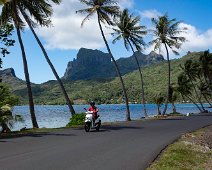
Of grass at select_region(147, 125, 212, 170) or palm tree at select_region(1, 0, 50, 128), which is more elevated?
palm tree at select_region(1, 0, 50, 128)

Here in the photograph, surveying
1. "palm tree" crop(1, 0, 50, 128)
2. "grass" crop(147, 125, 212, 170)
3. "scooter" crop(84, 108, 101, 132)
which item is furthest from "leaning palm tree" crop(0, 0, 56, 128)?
"grass" crop(147, 125, 212, 170)

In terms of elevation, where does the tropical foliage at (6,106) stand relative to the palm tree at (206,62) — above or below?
below

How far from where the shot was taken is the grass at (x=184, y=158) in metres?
11.4

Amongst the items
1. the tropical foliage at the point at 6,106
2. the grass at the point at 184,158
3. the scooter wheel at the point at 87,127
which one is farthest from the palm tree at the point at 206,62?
the grass at the point at 184,158

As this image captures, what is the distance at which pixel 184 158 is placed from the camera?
1297 centimetres

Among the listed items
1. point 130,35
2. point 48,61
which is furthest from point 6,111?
point 130,35

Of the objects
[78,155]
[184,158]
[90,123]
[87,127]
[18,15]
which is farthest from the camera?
[18,15]

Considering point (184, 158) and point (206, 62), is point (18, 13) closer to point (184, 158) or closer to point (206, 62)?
point (184, 158)

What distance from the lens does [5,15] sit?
90.0ft

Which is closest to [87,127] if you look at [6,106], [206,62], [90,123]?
[90,123]

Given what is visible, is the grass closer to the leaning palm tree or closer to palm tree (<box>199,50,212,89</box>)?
the leaning palm tree

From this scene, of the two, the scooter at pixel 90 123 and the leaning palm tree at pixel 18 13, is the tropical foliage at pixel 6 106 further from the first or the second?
the scooter at pixel 90 123

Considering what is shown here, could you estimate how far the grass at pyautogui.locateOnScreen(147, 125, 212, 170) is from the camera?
37.2 feet

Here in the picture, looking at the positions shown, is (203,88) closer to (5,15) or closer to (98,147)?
(5,15)
